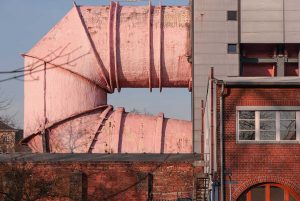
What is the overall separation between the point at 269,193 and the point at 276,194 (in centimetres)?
23

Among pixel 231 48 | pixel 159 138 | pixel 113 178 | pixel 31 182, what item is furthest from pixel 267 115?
pixel 159 138

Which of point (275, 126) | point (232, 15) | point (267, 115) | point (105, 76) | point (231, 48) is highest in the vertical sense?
point (232, 15)

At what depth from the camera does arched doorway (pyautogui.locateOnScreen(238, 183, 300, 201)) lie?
21.6m

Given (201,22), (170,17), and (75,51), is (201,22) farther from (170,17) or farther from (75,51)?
(75,51)

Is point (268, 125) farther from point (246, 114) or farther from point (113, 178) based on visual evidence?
point (113, 178)

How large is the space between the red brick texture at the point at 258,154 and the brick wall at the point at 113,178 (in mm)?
7690

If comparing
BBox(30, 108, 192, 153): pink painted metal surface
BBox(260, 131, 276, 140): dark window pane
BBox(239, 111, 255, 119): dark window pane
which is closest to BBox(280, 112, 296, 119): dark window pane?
BBox(260, 131, 276, 140): dark window pane

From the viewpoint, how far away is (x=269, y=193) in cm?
2167

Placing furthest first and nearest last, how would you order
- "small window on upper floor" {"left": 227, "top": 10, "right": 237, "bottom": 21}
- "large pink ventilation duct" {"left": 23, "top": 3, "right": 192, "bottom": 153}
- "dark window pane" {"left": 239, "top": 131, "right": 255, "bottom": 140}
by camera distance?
"large pink ventilation duct" {"left": 23, "top": 3, "right": 192, "bottom": 153} < "small window on upper floor" {"left": 227, "top": 10, "right": 237, "bottom": 21} < "dark window pane" {"left": 239, "top": 131, "right": 255, "bottom": 140}

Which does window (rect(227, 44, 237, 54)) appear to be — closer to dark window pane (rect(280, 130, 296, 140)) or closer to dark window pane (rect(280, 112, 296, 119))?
dark window pane (rect(280, 112, 296, 119))

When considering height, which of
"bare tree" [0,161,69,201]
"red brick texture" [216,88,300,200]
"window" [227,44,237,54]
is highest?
"window" [227,44,237,54]

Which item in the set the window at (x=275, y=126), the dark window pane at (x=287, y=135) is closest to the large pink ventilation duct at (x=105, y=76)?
the window at (x=275, y=126)

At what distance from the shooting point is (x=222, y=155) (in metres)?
21.8

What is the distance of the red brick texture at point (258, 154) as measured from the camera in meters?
21.8
